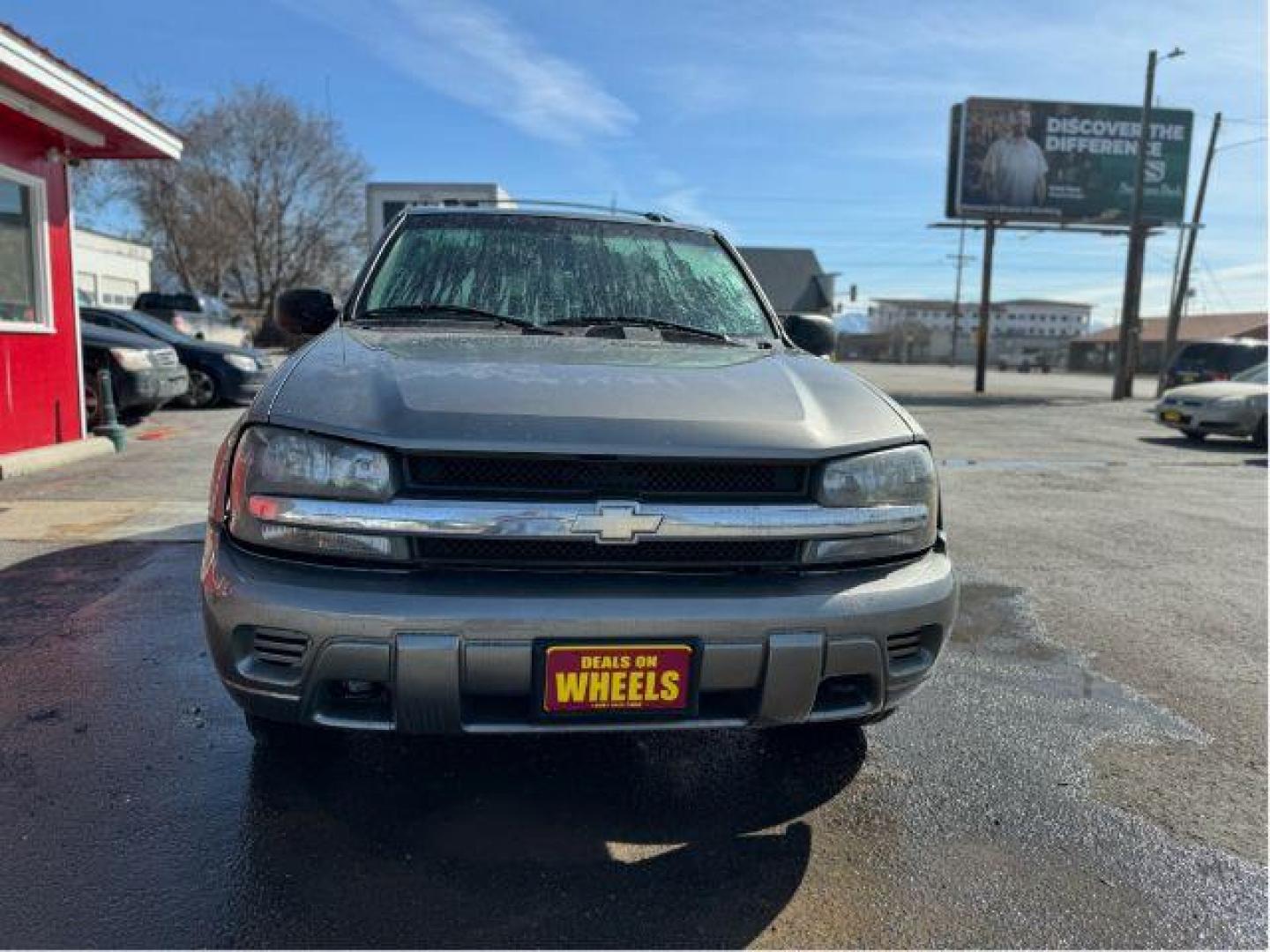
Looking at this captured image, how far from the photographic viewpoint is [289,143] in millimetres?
37438

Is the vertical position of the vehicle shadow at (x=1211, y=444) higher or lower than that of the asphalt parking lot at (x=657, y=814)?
higher

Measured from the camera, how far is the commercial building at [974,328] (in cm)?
8300

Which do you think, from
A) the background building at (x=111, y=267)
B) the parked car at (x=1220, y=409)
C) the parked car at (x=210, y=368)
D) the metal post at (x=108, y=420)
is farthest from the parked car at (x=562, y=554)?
the background building at (x=111, y=267)

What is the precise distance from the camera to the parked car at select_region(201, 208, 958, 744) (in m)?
2.00

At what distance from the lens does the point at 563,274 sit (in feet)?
11.2

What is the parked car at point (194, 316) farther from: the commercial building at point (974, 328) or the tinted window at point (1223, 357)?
the commercial building at point (974, 328)

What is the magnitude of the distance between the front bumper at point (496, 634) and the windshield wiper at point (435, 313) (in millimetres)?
1121

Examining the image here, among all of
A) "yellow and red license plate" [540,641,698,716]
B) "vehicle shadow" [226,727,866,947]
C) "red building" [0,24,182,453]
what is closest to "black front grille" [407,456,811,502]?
"yellow and red license plate" [540,641,698,716]

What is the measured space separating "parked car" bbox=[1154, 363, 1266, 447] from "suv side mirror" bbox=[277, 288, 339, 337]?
1350 centimetres

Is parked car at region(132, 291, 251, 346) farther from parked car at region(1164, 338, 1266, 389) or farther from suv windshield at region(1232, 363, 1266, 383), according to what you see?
parked car at region(1164, 338, 1266, 389)

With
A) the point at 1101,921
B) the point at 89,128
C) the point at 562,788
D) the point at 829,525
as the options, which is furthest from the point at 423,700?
the point at 89,128

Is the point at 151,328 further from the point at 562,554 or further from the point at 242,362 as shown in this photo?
the point at 562,554

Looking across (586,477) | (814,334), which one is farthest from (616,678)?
(814,334)

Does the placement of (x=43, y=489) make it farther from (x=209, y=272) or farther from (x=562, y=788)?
(x=209, y=272)
